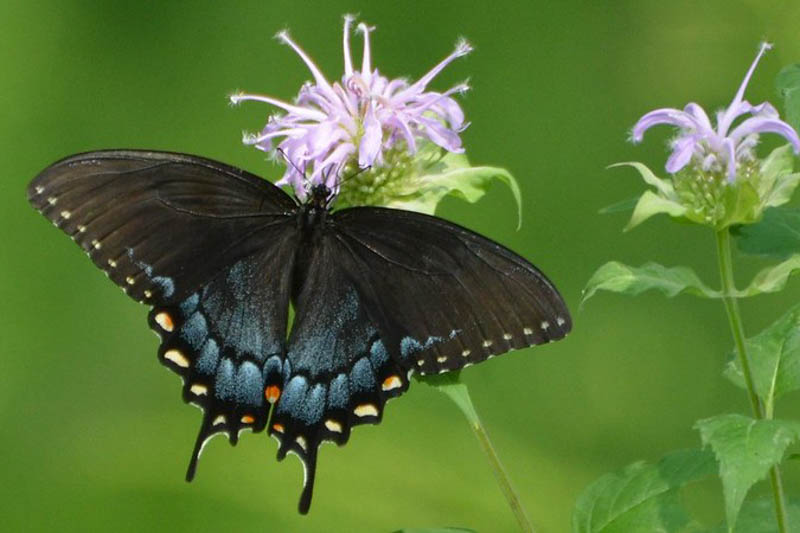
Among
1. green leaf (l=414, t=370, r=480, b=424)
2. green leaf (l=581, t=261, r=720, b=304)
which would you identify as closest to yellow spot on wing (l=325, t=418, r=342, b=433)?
green leaf (l=414, t=370, r=480, b=424)

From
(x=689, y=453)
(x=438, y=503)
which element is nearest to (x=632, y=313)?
(x=438, y=503)

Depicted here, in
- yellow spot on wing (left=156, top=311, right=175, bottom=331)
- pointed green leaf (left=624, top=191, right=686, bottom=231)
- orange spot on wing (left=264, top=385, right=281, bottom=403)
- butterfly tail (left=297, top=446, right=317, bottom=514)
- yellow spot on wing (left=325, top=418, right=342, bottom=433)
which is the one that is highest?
pointed green leaf (left=624, top=191, right=686, bottom=231)

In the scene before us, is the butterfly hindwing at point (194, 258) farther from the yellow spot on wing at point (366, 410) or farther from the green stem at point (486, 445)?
the green stem at point (486, 445)

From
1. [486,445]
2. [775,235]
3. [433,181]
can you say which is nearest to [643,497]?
[486,445]

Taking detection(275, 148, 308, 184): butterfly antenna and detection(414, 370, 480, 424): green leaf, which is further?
detection(275, 148, 308, 184): butterfly antenna

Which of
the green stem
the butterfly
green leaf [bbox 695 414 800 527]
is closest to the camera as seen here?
green leaf [bbox 695 414 800 527]

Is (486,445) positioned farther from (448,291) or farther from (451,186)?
(451,186)

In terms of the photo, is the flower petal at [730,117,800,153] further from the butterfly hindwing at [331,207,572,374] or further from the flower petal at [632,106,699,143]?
the butterfly hindwing at [331,207,572,374]

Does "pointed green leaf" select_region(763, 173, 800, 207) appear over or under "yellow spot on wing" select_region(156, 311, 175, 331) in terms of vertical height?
over

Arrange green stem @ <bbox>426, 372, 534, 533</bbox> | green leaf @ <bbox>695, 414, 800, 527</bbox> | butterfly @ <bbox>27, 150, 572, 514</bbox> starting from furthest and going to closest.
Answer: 1. butterfly @ <bbox>27, 150, 572, 514</bbox>
2. green stem @ <bbox>426, 372, 534, 533</bbox>
3. green leaf @ <bbox>695, 414, 800, 527</bbox>
